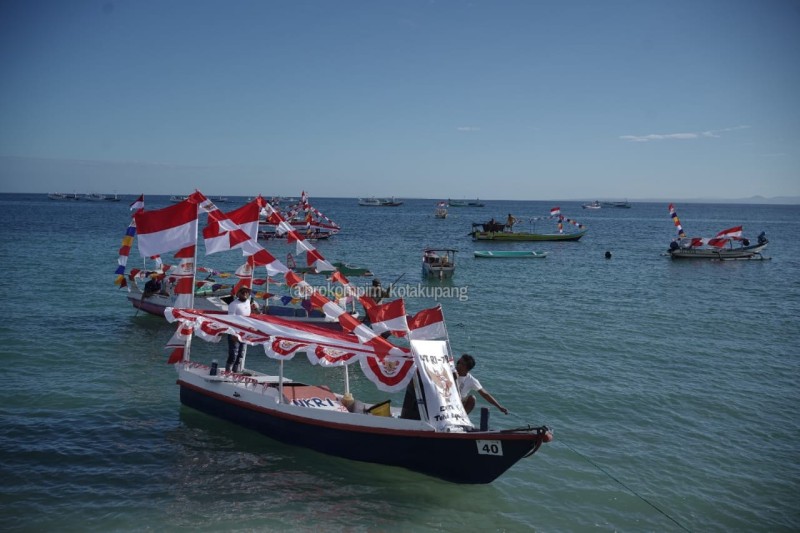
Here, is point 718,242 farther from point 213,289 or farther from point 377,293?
point 213,289

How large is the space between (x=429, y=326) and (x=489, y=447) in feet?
8.63

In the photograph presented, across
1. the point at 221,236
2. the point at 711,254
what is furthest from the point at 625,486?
the point at 711,254

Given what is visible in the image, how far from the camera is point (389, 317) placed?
38.1 feet

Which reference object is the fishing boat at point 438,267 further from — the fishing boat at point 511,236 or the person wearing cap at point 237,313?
the fishing boat at point 511,236

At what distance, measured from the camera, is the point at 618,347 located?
20922 millimetres

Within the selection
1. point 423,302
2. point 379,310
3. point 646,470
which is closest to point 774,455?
point 646,470

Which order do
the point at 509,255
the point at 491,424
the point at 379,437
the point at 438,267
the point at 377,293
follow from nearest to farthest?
the point at 379,437
the point at 491,424
the point at 377,293
the point at 438,267
the point at 509,255

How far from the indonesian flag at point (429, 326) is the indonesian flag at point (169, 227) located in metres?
5.58

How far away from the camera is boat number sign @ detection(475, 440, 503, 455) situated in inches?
395

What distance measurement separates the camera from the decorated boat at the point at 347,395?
10445mm

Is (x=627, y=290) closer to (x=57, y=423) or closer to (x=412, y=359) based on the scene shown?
(x=412, y=359)

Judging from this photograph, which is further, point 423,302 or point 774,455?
point 423,302

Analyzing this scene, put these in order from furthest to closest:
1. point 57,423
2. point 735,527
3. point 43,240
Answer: point 43,240 → point 57,423 → point 735,527

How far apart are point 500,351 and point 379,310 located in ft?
31.6
